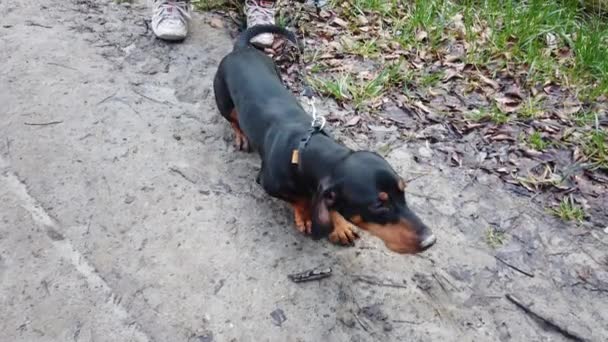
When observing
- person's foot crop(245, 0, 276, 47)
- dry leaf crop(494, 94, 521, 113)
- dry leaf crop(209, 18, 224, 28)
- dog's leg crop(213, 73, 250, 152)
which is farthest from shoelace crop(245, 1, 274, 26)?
dry leaf crop(494, 94, 521, 113)

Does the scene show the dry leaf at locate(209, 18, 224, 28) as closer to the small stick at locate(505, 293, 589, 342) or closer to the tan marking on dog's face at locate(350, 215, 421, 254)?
the tan marking on dog's face at locate(350, 215, 421, 254)

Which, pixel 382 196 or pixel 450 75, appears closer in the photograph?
pixel 382 196

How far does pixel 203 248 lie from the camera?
2553mm

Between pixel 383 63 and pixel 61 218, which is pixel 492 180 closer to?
pixel 383 63

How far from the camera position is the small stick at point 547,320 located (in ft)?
7.46

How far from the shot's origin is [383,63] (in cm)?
374

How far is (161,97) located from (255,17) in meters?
0.79

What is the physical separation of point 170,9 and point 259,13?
53 centimetres

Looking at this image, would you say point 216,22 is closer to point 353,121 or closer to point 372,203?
point 353,121

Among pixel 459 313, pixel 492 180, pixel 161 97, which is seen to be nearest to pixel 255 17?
pixel 161 97

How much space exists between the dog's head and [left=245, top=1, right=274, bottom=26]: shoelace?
174 cm

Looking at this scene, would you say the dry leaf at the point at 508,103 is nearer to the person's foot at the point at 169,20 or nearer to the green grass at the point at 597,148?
the green grass at the point at 597,148

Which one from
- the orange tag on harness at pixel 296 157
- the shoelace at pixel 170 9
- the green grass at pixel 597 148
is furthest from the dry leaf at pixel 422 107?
the shoelace at pixel 170 9

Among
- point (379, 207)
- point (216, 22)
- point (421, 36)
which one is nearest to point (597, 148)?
point (421, 36)
